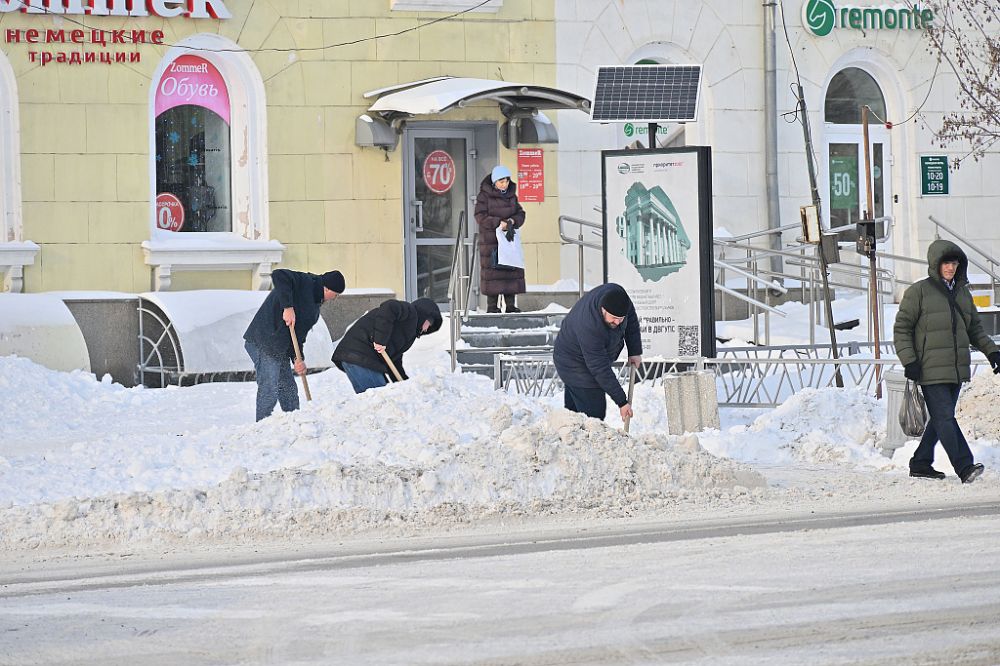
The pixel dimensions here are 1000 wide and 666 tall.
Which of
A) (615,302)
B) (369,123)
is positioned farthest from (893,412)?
(369,123)

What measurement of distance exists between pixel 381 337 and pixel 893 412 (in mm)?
3807

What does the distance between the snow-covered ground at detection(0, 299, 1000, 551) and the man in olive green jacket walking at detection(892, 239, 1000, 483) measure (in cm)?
32

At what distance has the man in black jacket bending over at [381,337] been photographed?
493 inches

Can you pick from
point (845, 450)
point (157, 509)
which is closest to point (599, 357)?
point (845, 450)

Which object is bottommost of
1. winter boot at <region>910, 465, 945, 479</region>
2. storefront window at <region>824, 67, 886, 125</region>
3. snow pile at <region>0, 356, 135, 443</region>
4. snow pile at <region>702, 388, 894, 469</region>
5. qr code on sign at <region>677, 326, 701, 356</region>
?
winter boot at <region>910, 465, 945, 479</region>

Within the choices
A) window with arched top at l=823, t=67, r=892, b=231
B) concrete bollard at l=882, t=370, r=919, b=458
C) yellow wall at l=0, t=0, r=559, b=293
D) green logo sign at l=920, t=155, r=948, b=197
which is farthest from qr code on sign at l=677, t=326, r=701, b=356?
green logo sign at l=920, t=155, r=948, b=197

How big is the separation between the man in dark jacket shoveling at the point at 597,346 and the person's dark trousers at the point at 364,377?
1973 millimetres

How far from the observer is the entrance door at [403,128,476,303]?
1980 centimetres

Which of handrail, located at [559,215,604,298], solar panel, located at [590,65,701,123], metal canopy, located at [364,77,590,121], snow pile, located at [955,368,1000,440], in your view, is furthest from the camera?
handrail, located at [559,215,604,298]

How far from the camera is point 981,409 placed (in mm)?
11844

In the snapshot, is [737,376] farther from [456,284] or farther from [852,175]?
[852,175]

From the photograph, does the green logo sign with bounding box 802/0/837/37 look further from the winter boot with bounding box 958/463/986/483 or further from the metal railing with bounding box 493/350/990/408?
the winter boot with bounding box 958/463/986/483

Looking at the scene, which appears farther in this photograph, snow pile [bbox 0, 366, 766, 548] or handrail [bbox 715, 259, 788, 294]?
handrail [bbox 715, 259, 788, 294]

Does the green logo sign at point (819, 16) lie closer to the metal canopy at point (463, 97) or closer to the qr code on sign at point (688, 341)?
the metal canopy at point (463, 97)
